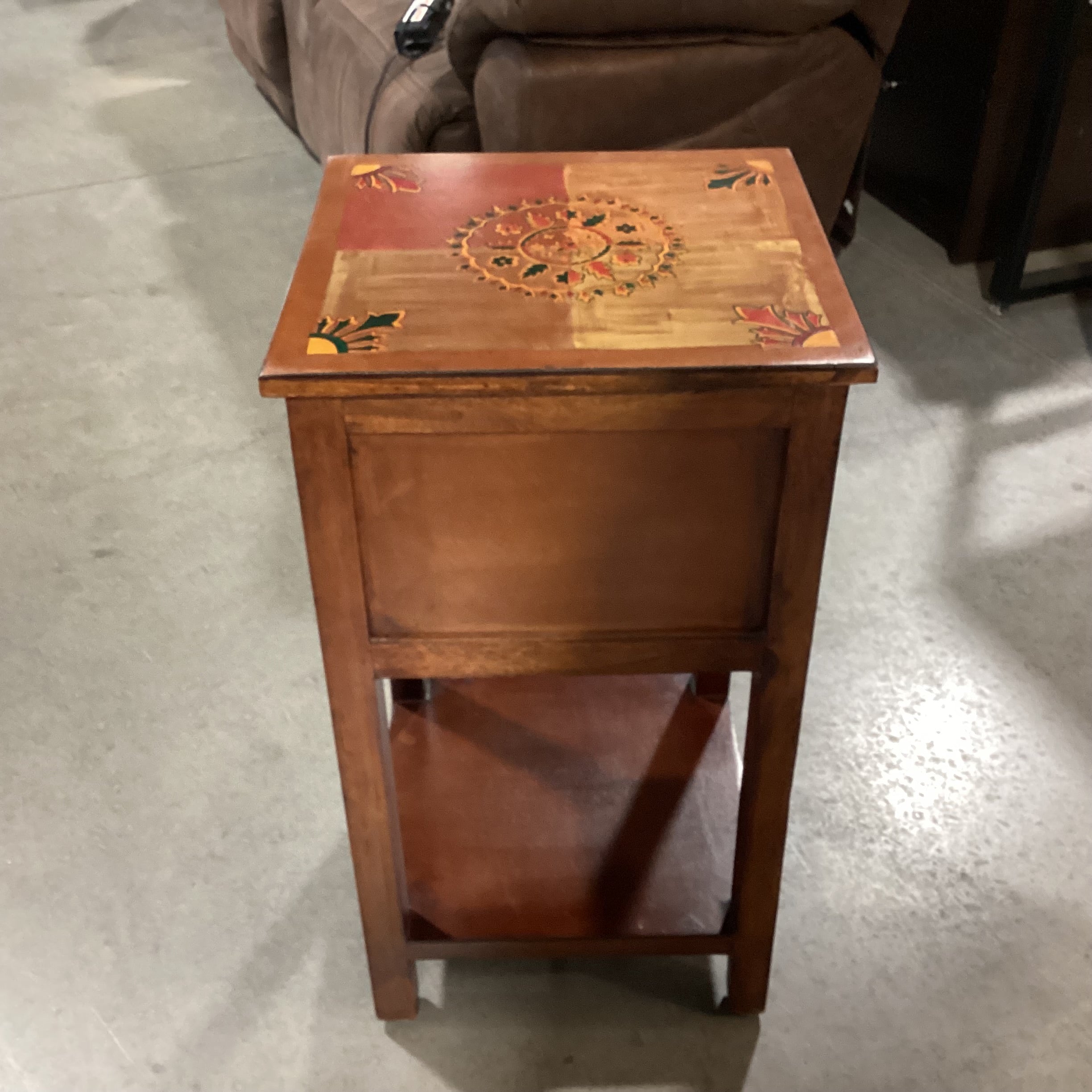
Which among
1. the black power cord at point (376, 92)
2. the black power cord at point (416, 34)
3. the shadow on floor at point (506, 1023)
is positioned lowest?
the shadow on floor at point (506, 1023)

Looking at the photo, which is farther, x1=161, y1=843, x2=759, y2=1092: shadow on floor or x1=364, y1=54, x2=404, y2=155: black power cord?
x1=364, y1=54, x2=404, y2=155: black power cord

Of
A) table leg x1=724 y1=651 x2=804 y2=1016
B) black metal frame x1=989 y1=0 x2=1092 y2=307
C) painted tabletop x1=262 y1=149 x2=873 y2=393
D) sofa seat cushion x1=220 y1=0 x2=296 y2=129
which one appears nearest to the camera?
painted tabletop x1=262 y1=149 x2=873 y2=393

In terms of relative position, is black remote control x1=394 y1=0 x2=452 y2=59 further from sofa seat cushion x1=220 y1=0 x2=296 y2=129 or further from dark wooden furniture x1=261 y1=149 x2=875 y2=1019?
dark wooden furniture x1=261 y1=149 x2=875 y2=1019

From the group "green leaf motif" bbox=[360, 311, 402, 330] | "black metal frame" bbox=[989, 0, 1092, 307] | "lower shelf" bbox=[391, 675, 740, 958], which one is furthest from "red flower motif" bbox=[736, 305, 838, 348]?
"black metal frame" bbox=[989, 0, 1092, 307]

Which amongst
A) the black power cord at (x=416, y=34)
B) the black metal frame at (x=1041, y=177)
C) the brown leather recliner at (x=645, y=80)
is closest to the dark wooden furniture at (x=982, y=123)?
the black metal frame at (x=1041, y=177)

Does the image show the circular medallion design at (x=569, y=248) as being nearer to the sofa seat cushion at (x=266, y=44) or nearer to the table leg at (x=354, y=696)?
the table leg at (x=354, y=696)

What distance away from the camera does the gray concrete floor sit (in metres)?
1.00

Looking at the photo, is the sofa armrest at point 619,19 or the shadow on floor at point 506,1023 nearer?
the shadow on floor at point 506,1023

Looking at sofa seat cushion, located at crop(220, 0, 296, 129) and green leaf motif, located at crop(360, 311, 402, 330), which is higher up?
green leaf motif, located at crop(360, 311, 402, 330)

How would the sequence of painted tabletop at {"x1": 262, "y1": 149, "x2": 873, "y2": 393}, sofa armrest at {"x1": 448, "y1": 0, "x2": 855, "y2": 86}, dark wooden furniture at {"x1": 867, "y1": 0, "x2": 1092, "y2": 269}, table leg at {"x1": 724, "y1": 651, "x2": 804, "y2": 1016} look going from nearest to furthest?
painted tabletop at {"x1": 262, "y1": 149, "x2": 873, "y2": 393} → table leg at {"x1": 724, "y1": 651, "x2": 804, "y2": 1016} → sofa armrest at {"x1": 448, "y1": 0, "x2": 855, "y2": 86} → dark wooden furniture at {"x1": 867, "y1": 0, "x2": 1092, "y2": 269}

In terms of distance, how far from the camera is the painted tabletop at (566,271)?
68cm

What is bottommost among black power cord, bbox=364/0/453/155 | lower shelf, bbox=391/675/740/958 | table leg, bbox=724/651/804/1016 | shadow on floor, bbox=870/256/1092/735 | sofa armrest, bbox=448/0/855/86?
shadow on floor, bbox=870/256/1092/735

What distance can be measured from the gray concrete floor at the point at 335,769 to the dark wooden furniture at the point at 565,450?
86 mm

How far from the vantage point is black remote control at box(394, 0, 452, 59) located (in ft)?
5.73
